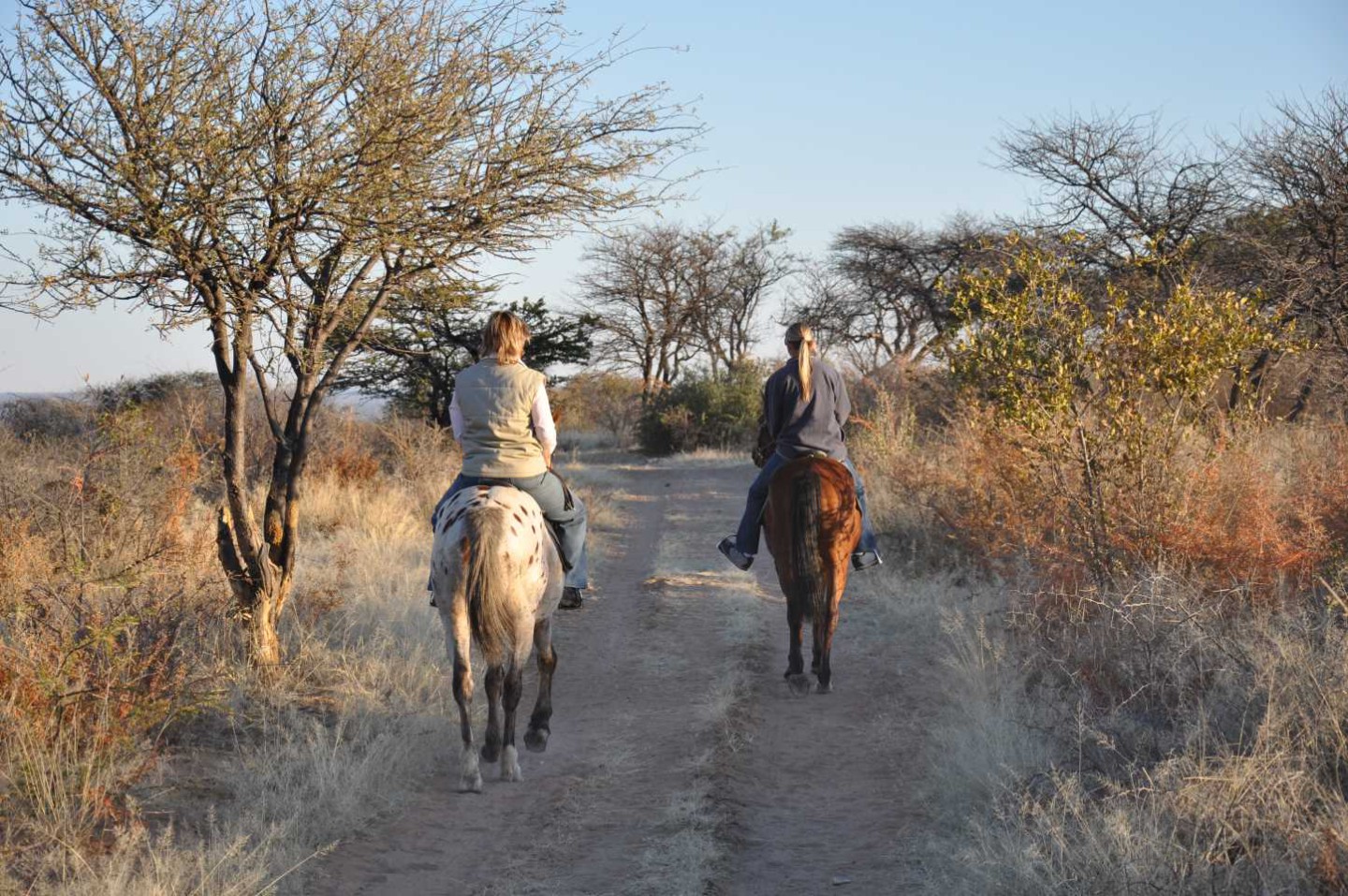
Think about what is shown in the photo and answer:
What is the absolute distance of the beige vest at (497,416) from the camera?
5973 mm

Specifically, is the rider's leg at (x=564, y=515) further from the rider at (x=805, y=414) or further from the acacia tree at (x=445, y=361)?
Answer: the acacia tree at (x=445, y=361)

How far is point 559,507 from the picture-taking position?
6.28m

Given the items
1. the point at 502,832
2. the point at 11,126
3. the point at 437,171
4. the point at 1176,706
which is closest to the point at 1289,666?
the point at 1176,706

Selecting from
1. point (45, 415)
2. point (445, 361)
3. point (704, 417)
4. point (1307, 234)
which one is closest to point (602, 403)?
point (704, 417)

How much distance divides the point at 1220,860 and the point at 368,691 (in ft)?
Result: 14.7

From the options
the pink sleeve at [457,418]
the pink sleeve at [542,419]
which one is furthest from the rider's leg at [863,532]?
the pink sleeve at [457,418]

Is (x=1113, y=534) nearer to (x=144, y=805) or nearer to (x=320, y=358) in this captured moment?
(x=320, y=358)

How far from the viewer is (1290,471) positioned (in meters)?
9.27

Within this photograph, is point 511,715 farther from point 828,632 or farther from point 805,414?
point 805,414

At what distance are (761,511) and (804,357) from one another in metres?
1.19

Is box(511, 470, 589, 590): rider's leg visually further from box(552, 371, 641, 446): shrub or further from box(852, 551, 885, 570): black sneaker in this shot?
box(552, 371, 641, 446): shrub

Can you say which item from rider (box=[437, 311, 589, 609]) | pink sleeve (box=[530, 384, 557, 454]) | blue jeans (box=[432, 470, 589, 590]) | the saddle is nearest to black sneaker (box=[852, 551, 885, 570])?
blue jeans (box=[432, 470, 589, 590])

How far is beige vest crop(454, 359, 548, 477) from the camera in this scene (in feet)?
19.6

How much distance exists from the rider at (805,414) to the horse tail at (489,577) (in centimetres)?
252
